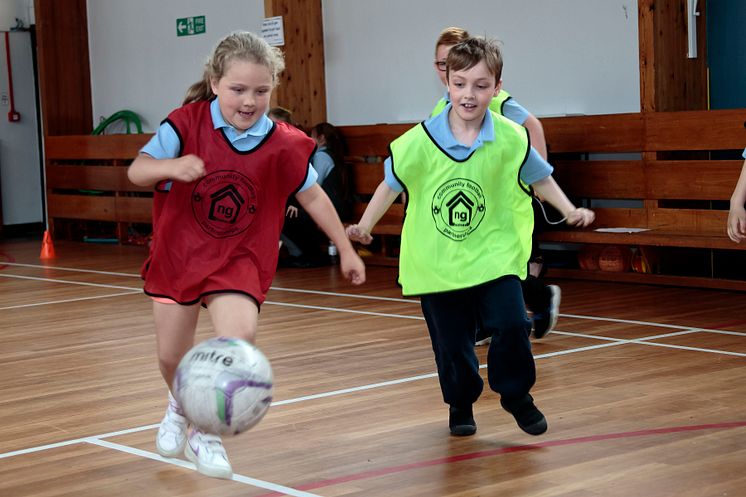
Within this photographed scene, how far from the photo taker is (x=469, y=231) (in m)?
4.04

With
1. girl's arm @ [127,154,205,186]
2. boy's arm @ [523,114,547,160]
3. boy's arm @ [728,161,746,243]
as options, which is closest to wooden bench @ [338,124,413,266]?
boy's arm @ [523,114,547,160]

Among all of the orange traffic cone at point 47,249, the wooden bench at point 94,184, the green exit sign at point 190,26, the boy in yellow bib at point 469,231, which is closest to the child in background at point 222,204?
the boy in yellow bib at point 469,231

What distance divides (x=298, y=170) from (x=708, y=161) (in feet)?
15.7

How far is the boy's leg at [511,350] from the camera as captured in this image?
3947 millimetres

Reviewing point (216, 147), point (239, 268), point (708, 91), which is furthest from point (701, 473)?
point (708, 91)

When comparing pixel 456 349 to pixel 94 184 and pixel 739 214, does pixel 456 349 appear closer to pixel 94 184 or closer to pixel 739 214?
pixel 739 214

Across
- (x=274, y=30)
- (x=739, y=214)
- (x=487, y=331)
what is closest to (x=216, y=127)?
(x=487, y=331)

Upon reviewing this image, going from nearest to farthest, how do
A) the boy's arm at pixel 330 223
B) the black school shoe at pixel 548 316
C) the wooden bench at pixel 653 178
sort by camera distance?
the boy's arm at pixel 330 223, the black school shoe at pixel 548 316, the wooden bench at pixel 653 178

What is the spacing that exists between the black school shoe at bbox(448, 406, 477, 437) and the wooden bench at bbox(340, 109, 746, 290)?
3.85m

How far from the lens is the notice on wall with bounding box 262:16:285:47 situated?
11039mm

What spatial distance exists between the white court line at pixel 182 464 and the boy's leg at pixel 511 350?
83 cm

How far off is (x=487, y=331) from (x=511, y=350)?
13cm

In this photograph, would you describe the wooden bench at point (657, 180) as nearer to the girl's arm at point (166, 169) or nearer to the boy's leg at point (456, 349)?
the boy's leg at point (456, 349)

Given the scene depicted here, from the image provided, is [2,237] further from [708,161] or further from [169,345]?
[169,345]
